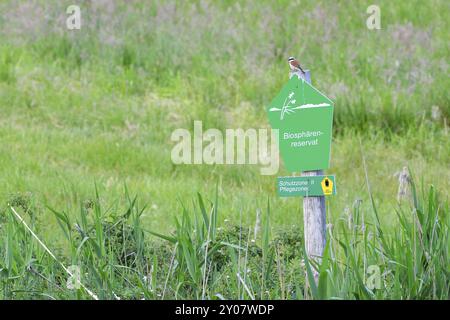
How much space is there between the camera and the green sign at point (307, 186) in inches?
144

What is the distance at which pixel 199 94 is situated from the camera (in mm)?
9477

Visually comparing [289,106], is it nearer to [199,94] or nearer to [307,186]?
[307,186]

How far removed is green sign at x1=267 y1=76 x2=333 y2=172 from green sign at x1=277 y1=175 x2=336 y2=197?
5 centimetres

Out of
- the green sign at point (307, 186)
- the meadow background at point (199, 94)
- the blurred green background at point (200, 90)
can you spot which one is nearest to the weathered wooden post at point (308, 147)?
the green sign at point (307, 186)

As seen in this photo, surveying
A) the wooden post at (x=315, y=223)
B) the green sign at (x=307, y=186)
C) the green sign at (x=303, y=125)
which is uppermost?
the green sign at (x=303, y=125)

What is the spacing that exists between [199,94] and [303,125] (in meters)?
5.83

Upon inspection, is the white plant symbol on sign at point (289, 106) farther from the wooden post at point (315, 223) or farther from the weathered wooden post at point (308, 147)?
the wooden post at point (315, 223)

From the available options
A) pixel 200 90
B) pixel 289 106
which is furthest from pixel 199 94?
pixel 289 106

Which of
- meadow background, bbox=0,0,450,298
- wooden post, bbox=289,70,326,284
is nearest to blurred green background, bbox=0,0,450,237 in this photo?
meadow background, bbox=0,0,450,298

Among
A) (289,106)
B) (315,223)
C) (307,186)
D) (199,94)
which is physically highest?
(199,94)

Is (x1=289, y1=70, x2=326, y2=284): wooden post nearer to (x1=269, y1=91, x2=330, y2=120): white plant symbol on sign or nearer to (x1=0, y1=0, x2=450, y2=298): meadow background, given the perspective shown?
(x1=269, y1=91, x2=330, y2=120): white plant symbol on sign

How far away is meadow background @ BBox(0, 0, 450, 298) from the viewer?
22.9 feet

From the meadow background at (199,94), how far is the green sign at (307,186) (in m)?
1.99
